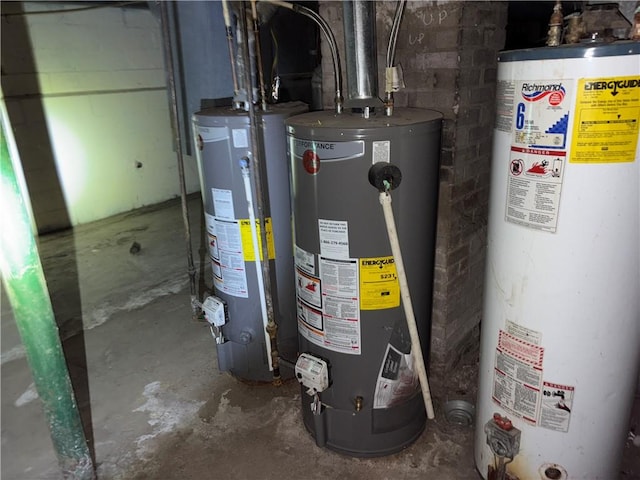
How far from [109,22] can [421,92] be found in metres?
3.59

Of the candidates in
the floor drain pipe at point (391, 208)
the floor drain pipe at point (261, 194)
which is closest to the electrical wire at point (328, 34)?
the floor drain pipe at point (261, 194)

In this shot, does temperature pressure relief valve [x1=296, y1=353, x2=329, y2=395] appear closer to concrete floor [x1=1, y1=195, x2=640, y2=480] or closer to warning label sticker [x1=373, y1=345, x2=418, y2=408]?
warning label sticker [x1=373, y1=345, x2=418, y2=408]

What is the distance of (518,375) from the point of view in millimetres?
1271

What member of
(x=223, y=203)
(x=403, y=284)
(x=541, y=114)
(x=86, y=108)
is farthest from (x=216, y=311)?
(x=86, y=108)

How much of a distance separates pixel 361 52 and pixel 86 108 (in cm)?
353

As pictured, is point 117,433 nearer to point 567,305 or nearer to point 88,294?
point 88,294

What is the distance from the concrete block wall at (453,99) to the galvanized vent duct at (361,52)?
25cm

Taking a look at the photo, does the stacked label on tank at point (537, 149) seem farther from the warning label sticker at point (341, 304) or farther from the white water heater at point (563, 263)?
the warning label sticker at point (341, 304)

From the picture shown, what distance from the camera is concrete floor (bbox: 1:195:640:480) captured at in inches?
64.1

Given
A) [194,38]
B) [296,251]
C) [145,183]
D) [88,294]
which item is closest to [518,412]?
[296,251]

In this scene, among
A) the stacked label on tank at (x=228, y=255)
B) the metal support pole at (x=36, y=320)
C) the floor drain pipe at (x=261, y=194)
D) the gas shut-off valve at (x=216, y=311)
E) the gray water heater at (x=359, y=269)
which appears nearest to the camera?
the metal support pole at (x=36, y=320)

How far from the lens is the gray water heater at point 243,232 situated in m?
1.71

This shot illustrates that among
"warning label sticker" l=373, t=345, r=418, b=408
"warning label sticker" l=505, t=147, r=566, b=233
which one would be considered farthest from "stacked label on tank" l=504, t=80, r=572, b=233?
"warning label sticker" l=373, t=345, r=418, b=408

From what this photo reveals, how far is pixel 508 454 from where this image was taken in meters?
1.33
